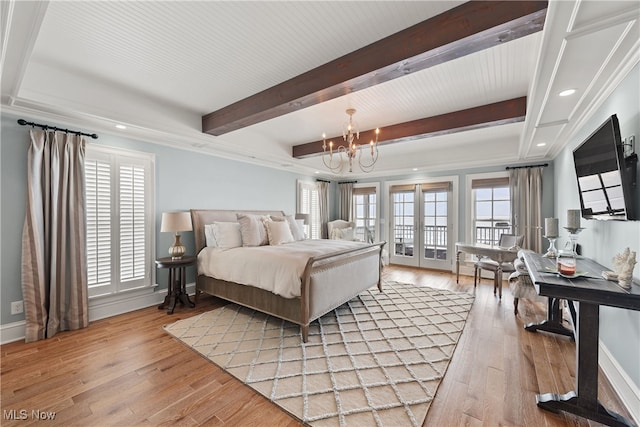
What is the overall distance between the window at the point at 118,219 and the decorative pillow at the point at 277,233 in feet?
5.30

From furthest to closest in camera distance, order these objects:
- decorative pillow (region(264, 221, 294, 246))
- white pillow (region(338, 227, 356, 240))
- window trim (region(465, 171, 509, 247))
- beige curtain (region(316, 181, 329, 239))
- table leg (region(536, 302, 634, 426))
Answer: beige curtain (region(316, 181, 329, 239)), white pillow (region(338, 227, 356, 240)), window trim (region(465, 171, 509, 247)), decorative pillow (region(264, 221, 294, 246)), table leg (region(536, 302, 634, 426))

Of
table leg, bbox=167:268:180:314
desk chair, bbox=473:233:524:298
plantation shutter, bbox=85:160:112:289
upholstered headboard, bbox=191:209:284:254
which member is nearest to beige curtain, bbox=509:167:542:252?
desk chair, bbox=473:233:524:298

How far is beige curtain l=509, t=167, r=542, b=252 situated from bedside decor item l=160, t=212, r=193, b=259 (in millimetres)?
5565

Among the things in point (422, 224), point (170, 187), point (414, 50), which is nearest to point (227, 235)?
point (170, 187)

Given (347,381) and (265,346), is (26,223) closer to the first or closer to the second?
(265,346)

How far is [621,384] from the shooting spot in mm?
1862

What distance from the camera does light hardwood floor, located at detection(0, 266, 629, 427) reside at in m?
1.68

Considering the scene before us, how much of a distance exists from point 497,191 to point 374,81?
4.42 meters

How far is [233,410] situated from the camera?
1.74 meters

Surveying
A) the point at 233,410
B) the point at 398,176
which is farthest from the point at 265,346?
the point at 398,176

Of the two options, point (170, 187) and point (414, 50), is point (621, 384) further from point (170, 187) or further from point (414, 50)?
point (170, 187)

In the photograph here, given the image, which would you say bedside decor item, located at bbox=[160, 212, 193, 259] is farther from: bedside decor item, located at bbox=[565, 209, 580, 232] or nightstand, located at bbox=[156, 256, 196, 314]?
bedside decor item, located at bbox=[565, 209, 580, 232]

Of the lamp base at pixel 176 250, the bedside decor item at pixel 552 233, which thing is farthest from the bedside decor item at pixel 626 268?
the lamp base at pixel 176 250

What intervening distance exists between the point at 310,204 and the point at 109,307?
4298mm
